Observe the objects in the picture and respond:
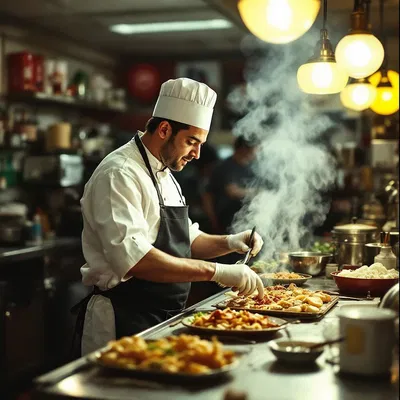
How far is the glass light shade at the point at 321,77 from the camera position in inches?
145

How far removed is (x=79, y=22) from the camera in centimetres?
781

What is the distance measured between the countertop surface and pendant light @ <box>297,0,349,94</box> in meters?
3.15

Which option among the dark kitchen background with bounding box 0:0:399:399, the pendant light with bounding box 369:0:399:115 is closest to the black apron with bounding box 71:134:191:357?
the pendant light with bounding box 369:0:399:115

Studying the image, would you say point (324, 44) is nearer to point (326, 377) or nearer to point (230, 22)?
point (326, 377)

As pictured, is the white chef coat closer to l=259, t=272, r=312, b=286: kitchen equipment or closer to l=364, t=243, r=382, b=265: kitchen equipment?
l=259, t=272, r=312, b=286: kitchen equipment

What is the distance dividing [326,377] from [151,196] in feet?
4.65

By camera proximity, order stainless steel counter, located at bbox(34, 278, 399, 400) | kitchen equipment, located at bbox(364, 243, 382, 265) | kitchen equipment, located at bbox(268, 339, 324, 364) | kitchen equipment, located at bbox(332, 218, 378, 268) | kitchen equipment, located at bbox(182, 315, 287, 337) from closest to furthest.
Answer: stainless steel counter, located at bbox(34, 278, 399, 400)
kitchen equipment, located at bbox(268, 339, 324, 364)
kitchen equipment, located at bbox(182, 315, 287, 337)
kitchen equipment, located at bbox(364, 243, 382, 265)
kitchen equipment, located at bbox(332, 218, 378, 268)

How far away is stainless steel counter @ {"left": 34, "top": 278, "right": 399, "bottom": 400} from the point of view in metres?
1.88

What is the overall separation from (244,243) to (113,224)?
109cm

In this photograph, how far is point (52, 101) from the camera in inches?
301

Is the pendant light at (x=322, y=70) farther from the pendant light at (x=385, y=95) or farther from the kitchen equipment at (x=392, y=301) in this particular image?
the kitchen equipment at (x=392, y=301)

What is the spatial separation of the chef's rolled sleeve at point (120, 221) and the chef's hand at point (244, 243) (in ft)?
2.66

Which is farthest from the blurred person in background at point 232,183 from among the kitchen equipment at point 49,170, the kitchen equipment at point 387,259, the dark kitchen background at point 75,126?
the kitchen equipment at point 387,259

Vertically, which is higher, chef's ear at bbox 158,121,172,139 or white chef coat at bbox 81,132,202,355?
chef's ear at bbox 158,121,172,139
